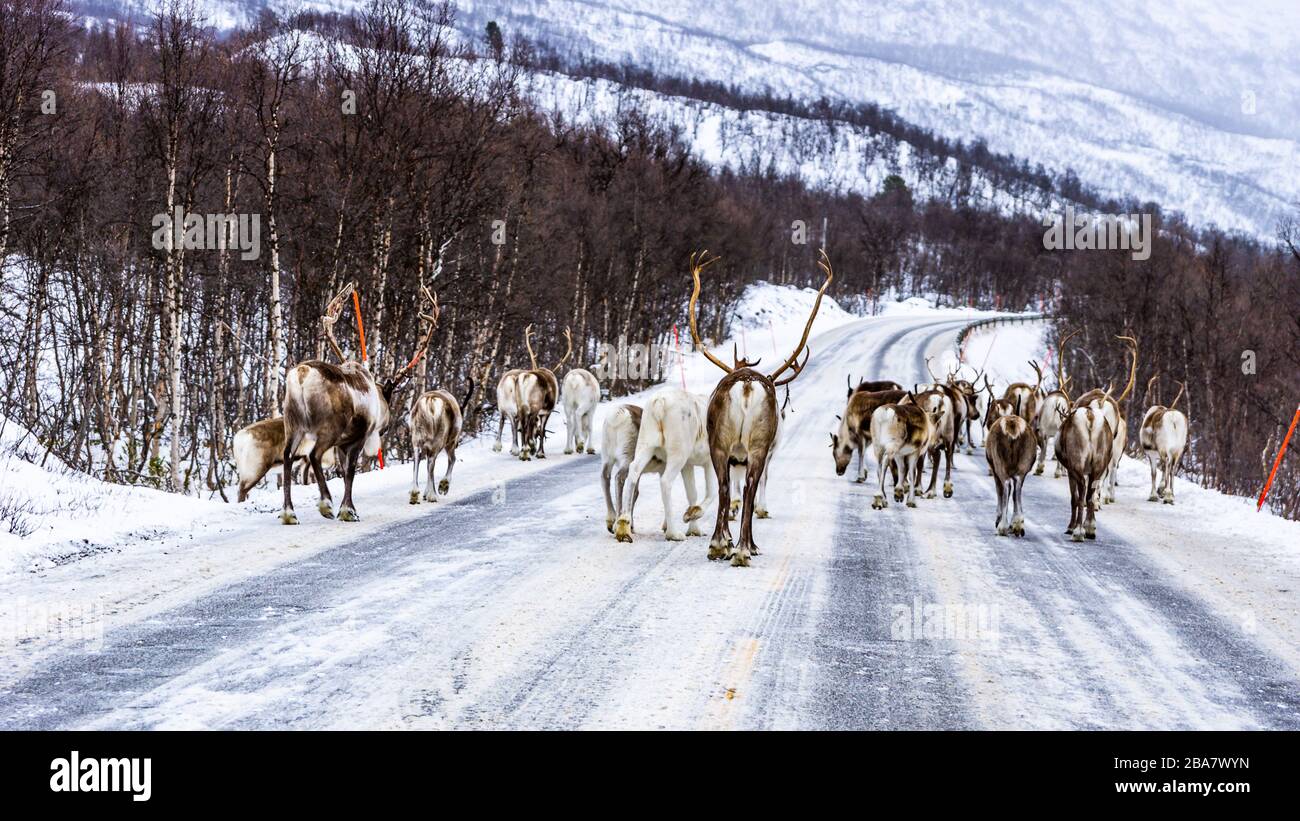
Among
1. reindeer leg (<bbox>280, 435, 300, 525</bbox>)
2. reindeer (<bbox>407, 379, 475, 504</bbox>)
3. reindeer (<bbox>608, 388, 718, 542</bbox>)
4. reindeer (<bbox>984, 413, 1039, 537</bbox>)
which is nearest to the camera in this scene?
reindeer (<bbox>608, 388, 718, 542</bbox>)

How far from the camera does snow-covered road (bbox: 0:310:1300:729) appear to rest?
A: 5.50m

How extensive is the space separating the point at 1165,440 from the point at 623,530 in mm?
10038

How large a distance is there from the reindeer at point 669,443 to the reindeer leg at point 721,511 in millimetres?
507

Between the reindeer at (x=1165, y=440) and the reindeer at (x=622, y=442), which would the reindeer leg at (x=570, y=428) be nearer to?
the reindeer at (x=622, y=442)

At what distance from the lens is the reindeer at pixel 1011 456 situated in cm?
1238

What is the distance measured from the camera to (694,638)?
708 centimetres

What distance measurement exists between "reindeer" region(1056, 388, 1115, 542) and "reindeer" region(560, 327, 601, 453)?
973 cm

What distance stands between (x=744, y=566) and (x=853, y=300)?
9140cm

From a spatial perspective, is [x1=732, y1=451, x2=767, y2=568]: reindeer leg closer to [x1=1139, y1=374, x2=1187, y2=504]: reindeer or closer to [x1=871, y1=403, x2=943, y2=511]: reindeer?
[x1=871, y1=403, x2=943, y2=511]: reindeer

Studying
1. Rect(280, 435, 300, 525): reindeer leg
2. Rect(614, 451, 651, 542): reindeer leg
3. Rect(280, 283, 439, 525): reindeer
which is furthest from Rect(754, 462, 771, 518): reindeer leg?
Rect(280, 435, 300, 525): reindeer leg

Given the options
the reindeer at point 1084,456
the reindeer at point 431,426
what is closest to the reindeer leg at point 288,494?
the reindeer at point 431,426

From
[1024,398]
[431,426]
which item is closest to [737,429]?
[431,426]
